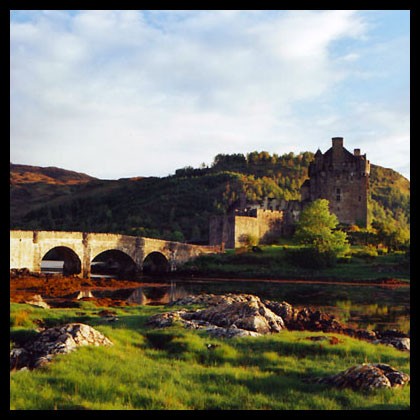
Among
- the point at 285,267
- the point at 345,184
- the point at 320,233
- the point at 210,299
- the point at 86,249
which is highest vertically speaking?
the point at 345,184

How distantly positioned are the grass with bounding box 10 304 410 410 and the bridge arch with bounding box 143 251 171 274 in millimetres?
55931

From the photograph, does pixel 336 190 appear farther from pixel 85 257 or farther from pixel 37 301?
pixel 37 301

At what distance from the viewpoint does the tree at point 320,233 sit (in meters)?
73.7

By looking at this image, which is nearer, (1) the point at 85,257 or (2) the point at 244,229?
(1) the point at 85,257

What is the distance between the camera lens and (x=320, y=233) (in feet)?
254

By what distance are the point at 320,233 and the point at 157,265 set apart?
25.3 metres

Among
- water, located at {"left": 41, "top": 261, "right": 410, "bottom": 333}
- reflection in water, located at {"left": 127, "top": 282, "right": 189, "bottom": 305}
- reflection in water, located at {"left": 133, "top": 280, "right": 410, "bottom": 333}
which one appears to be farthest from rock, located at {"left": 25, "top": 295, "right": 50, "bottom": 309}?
reflection in water, located at {"left": 133, "top": 280, "right": 410, "bottom": 333}

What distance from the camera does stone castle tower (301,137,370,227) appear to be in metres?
99.1

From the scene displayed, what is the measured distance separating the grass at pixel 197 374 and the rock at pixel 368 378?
13.4 inches

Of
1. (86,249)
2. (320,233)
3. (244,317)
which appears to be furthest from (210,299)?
(320,233)

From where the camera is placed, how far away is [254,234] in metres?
90.2

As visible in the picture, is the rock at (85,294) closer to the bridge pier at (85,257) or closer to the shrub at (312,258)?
the bridge pier at (85,257)

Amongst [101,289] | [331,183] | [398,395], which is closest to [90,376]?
[398,395]

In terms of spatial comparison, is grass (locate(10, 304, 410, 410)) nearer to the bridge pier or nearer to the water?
the water
